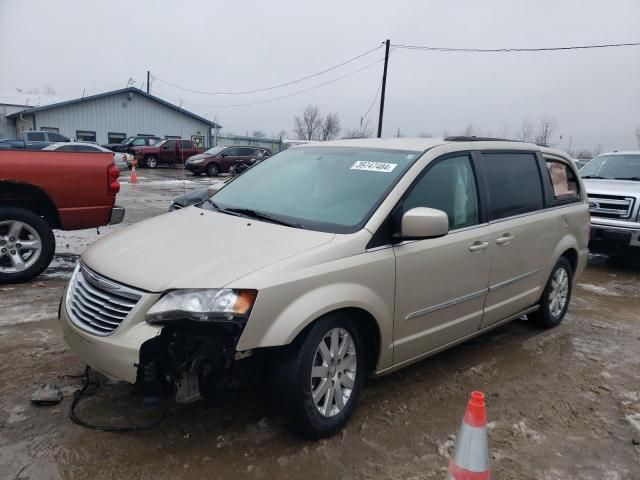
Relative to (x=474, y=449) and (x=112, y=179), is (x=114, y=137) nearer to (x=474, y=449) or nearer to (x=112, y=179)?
(x=112, y=179)

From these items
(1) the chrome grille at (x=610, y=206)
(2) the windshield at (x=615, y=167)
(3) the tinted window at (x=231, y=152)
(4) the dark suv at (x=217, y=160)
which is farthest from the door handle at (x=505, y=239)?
(3) the tinted window at (x=231, y=152)

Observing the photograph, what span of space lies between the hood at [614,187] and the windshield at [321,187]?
5.76 metres

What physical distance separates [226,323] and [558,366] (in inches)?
117

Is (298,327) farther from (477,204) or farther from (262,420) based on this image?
(477,204)

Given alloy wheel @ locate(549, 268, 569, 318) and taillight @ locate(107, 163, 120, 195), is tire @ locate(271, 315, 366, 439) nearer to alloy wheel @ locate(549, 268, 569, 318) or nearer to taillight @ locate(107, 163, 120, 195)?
alloy wheel @ locate(549, 268, 569, 318)

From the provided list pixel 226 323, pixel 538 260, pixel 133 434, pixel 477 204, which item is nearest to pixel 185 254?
pixel 226 323

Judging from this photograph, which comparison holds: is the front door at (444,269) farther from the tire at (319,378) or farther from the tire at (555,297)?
the tire at (555,297)

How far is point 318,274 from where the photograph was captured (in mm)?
2852

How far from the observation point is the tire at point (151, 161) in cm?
2983

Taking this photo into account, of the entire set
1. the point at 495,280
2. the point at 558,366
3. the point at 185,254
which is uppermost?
the point at 185,254

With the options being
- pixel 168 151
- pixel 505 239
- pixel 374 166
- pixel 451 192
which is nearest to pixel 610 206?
pixel 505 239

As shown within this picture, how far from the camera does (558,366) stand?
4270 mm

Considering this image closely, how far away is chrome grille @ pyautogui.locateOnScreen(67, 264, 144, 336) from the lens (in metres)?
2.74

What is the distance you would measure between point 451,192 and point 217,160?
23887mm
